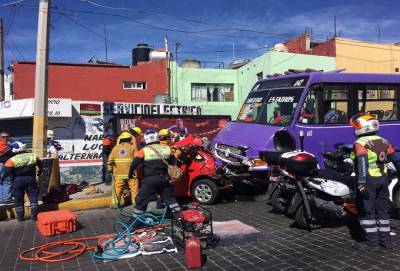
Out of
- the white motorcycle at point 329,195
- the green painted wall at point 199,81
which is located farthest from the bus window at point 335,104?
the green painted wall at point 199,81

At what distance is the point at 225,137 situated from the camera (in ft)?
35.6

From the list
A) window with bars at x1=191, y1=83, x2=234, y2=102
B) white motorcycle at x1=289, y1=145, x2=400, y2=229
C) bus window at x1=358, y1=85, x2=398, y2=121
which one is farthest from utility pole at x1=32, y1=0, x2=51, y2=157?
window with bars at x1=191, y1=83, x2=234, y2=102

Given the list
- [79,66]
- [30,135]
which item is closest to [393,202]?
[30,135]

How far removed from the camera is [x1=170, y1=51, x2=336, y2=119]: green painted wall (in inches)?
1167

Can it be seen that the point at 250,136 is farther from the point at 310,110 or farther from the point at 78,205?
the point at 78,205

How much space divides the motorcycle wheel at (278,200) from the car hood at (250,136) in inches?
53.7

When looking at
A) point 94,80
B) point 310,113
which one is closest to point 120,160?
point 310,113

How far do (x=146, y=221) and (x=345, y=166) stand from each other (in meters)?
3.68

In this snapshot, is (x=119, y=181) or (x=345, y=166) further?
(x=119, y=181)

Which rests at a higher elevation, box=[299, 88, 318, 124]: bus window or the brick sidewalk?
box=[299, 88, 318, 124]: bus window

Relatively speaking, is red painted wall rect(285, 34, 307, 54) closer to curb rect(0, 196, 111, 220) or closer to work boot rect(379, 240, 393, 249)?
curb rect(0, 196, 111, 220)

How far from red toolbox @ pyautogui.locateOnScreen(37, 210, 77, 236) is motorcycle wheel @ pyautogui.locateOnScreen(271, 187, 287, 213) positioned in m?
3.73

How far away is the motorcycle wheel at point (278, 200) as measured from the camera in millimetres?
8456

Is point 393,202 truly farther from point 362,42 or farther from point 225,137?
point 362,42
